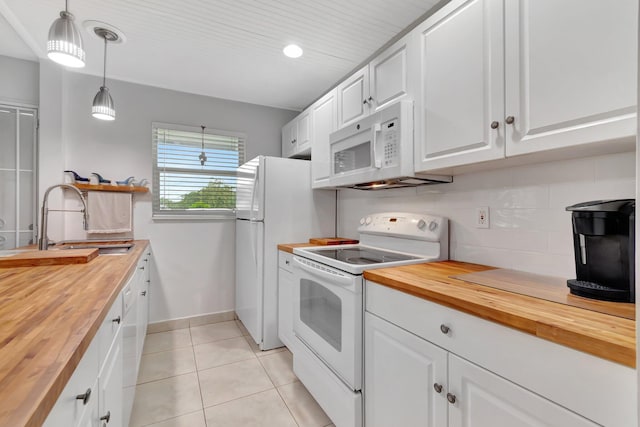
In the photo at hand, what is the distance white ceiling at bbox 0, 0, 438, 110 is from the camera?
5.81 feet

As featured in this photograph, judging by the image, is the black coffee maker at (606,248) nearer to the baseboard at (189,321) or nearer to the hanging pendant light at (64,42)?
the hanging pendant light at (64,42)

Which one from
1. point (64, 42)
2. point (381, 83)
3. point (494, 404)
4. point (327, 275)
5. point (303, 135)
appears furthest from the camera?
point (303, 135)

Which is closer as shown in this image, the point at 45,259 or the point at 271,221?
the point at 45,259

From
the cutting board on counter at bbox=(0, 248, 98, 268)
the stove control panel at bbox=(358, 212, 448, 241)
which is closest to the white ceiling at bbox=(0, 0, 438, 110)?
the stove control panel at bbox=(358, 212, 448, 241)

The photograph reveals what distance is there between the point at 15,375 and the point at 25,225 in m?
2.71

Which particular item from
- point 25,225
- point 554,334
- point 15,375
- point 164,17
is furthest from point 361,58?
point 25,225

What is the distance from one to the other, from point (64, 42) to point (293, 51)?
4.62 feet

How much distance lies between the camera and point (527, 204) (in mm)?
1380

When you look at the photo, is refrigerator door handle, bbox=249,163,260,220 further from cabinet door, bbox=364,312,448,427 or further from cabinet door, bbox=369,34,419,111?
cabinet door, bbox=364,312,448,427

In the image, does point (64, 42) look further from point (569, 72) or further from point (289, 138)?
point (289, 138)

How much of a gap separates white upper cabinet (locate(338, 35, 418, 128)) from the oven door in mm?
1093

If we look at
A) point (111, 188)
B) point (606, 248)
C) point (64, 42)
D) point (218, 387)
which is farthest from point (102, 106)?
point (606, 248)

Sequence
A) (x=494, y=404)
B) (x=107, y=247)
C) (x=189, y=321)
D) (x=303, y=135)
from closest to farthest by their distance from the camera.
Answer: (x=494, y=404)
(x=107, y=247)
(x=303, y=135)
(x=189, y=321)

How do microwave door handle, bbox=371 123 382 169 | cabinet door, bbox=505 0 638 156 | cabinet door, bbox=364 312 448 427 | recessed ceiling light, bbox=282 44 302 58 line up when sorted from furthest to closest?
recessed ceiling light, bbox=282 44 302 58
microwave door handle, bbox=371 123 382 169
cabinet door, bbox=364 312 448 427
cabinet door, bbox=505 0 638 156
